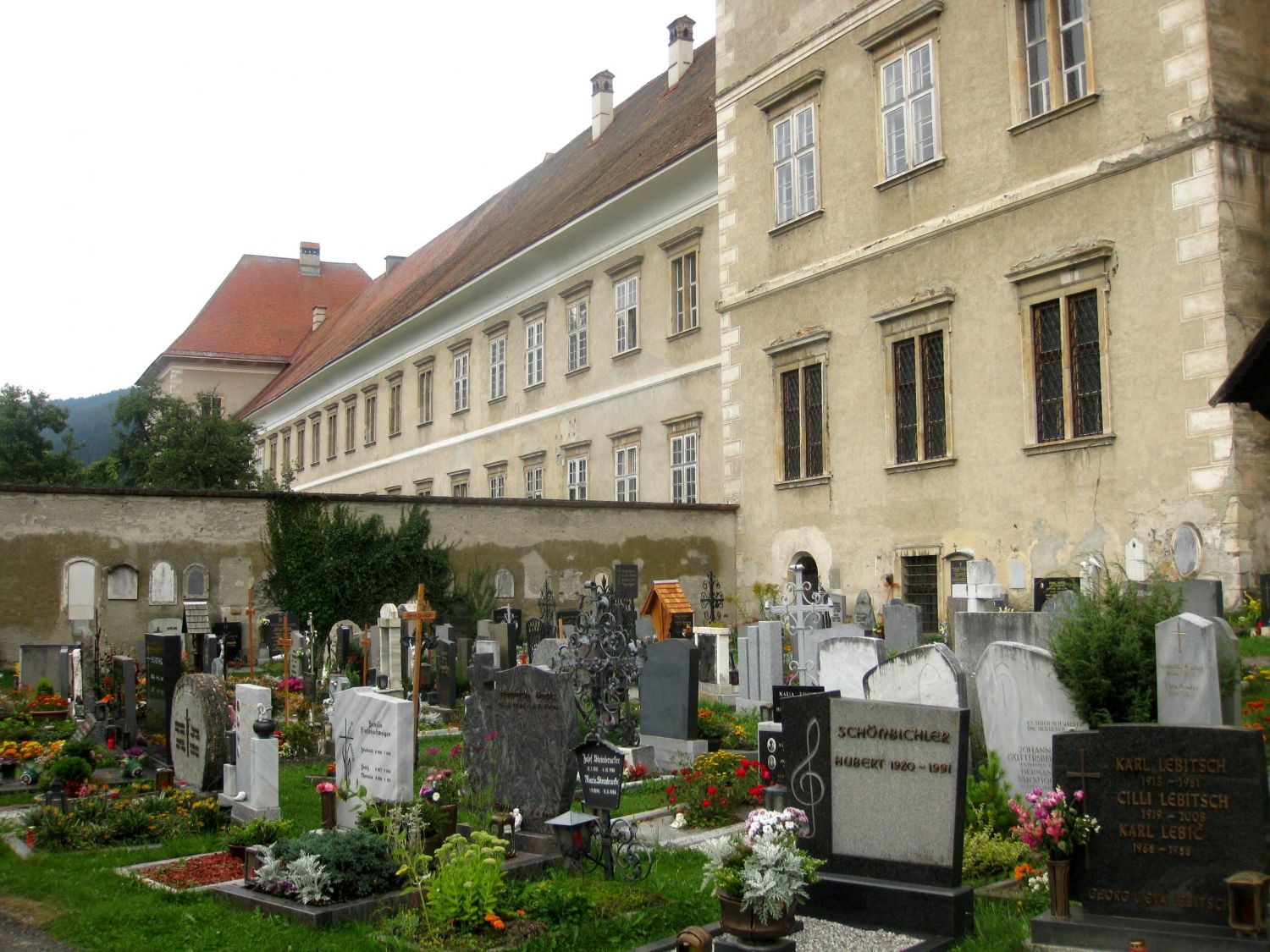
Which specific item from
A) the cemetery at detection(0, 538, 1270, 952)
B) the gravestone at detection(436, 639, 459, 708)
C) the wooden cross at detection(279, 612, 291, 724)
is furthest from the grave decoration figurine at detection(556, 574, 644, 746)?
the gravestone at detection(436, 639, 459, 708)

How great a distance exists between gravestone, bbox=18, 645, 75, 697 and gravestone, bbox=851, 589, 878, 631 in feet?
34.5

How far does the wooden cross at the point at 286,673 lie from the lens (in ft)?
45.9

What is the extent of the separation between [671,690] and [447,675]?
523 cm

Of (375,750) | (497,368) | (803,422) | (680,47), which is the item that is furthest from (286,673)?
(680,47)

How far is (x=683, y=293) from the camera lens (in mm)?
25375

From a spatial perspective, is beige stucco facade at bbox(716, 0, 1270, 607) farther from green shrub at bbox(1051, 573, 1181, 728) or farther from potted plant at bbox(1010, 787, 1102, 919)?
potted plant at bbox(1010, 787, 1102, 919)

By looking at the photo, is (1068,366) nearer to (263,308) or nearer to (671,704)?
(671,704)

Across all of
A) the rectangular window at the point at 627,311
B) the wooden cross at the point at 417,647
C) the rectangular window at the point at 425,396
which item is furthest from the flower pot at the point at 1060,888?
the rectangular window at the point at 425,396

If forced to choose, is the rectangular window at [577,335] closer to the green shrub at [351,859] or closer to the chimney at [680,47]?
the chimney at [680,47]

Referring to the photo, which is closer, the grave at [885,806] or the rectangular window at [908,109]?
the grave at [885,806]

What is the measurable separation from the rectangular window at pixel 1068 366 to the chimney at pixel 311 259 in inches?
2170

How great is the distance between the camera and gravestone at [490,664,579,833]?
8.45 m

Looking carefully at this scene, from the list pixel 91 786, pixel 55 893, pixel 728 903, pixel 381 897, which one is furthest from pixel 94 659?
pixel 728 903

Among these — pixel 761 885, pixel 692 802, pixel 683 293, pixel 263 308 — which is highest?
pixel 263 308
